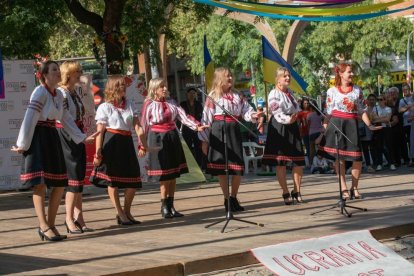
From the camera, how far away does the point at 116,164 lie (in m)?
11.6

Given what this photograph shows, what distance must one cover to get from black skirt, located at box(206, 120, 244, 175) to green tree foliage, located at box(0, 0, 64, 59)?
24.9 feet

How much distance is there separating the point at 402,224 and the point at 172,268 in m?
3.17

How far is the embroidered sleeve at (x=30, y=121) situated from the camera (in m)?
10.0

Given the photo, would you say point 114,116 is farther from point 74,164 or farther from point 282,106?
Result: point 282,106

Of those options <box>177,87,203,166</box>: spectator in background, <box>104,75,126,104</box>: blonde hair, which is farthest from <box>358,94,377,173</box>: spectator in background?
<box>104,75,126,104</box>: blonde hair

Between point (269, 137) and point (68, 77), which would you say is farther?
point (269, 137)

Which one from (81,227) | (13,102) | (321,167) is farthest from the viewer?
(321,167)

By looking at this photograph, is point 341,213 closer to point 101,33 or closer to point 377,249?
point 377,249

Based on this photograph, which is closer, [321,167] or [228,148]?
[228,148]

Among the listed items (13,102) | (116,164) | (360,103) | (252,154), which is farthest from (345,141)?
(252,154)

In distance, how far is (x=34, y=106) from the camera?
33.0 feet

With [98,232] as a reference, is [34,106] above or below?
above

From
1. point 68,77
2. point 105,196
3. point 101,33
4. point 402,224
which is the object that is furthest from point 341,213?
point 101,33

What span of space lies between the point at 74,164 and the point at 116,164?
76 cm
